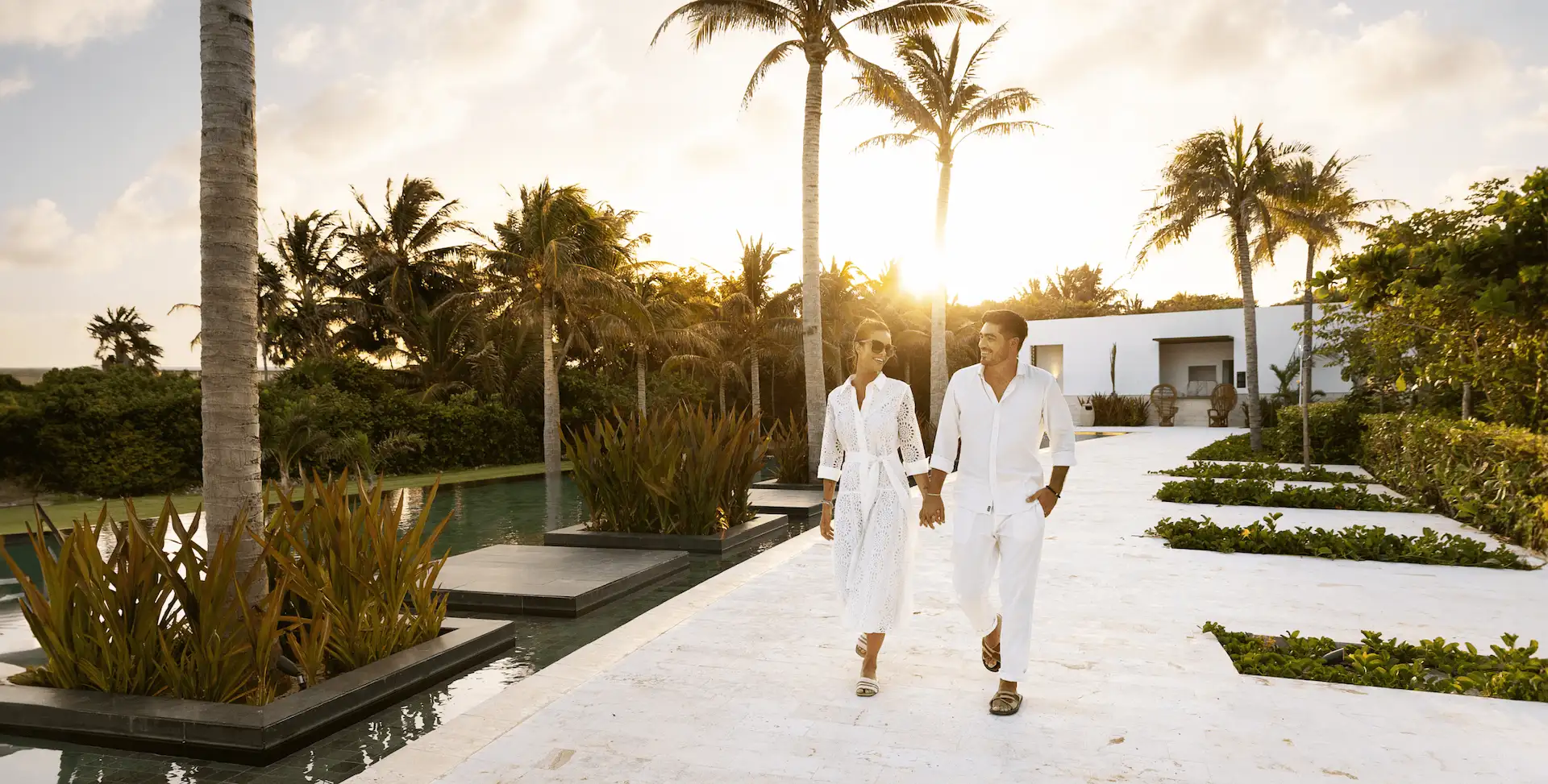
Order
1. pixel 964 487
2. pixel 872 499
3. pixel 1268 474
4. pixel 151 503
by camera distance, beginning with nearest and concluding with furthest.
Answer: pixel 964 487
pixel 872 499
pixel 1268 474
pixel 151 503

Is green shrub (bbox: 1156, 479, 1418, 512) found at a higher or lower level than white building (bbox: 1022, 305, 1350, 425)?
lower

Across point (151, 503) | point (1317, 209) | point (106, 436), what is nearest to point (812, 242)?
point (151, 503)

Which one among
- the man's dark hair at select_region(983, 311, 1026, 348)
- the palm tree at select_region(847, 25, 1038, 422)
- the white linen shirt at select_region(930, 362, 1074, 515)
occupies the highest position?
the palm tree at select_region(847, 25, 1038, 422)

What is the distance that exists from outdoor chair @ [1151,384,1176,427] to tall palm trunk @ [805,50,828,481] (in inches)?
825

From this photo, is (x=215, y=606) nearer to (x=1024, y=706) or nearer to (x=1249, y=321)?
(x=1024, y=706)

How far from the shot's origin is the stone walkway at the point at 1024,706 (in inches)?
110

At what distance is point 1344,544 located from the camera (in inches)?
261

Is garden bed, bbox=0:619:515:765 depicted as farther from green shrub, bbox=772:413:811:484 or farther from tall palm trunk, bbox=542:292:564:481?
tall palm trunk, bbox=542:292:564:481

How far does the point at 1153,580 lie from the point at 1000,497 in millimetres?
3112

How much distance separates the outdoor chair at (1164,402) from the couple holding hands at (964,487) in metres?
29.9

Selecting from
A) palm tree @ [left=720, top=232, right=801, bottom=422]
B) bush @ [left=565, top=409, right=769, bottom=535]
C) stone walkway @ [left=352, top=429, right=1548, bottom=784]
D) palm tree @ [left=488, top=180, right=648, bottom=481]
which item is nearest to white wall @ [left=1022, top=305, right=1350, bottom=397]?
palm tree @ [left=720, top=232, right=801, bottom=422]

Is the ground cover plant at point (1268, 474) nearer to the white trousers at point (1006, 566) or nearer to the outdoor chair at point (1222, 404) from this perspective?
the white trousers at point (1006, 566)

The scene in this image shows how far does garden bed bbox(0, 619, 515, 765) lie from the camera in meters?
3.13

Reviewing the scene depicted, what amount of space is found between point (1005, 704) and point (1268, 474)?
1107 cm
